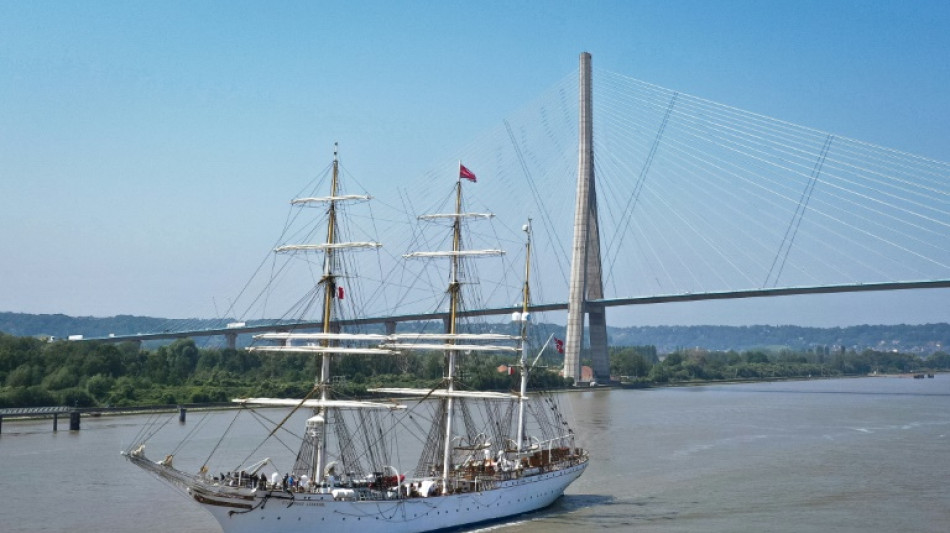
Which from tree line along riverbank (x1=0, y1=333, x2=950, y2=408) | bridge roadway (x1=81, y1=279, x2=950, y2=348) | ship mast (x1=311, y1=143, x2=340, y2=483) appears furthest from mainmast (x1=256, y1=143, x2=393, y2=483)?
bridge roadway (x1=81, y1=279, x2=950, y2=348)

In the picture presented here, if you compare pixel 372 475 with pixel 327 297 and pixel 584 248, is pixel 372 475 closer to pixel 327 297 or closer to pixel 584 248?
pixel 327 297

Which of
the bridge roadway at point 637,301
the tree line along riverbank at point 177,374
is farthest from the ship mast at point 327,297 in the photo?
the bridge roadway at point 637,301

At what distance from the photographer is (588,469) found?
38219 mm

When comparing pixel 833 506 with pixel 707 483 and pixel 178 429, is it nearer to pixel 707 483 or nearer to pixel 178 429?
pixel 707 483

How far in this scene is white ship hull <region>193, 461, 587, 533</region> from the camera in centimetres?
2478

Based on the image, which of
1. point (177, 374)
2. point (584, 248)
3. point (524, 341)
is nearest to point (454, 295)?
point (524, 341)

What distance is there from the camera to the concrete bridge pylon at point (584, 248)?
82.2 m

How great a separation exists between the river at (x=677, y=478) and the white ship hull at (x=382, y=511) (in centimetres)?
68

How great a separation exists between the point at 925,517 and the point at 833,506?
8.16 ft

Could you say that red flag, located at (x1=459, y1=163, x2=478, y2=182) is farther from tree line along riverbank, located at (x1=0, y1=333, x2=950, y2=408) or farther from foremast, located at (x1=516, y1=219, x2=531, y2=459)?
tree line along riverbank, located at (x1=0, y1=333, x2=950, y2=408)

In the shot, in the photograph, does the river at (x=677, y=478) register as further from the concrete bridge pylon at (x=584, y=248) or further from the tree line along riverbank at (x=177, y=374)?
the concrete bridge pylon at (x=584, y=248)

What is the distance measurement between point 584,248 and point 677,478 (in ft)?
156

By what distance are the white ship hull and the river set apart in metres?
0.68

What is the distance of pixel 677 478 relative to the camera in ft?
118
